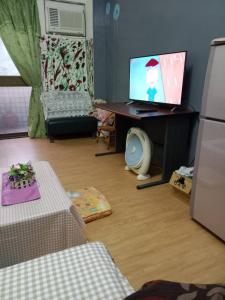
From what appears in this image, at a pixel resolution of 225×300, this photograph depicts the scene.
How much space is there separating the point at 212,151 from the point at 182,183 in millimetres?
691

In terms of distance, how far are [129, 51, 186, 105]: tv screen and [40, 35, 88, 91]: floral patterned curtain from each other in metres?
1.73

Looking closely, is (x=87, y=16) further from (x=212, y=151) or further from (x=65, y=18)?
(x=212, y=151)

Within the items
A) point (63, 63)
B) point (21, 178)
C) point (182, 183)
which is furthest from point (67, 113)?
point (21, 178)

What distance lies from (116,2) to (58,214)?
157 inches

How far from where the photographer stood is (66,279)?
81cm

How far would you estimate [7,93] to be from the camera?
4512 millimetres

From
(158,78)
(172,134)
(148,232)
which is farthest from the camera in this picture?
(158,78)

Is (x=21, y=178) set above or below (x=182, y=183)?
above

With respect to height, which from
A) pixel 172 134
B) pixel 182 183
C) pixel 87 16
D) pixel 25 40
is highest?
pixel 87 16

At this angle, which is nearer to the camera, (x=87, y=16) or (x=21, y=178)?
(x=21, y=178)

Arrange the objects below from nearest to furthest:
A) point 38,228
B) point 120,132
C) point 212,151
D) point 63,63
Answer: point 38,228 → point 212,151 → point 120,132 → point 63,63

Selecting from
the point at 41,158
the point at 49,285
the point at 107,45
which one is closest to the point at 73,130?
the point at 41,158

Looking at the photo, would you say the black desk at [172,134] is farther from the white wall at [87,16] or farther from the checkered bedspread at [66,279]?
the white wall at [87,16]

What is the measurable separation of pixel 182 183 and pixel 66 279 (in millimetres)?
1749
